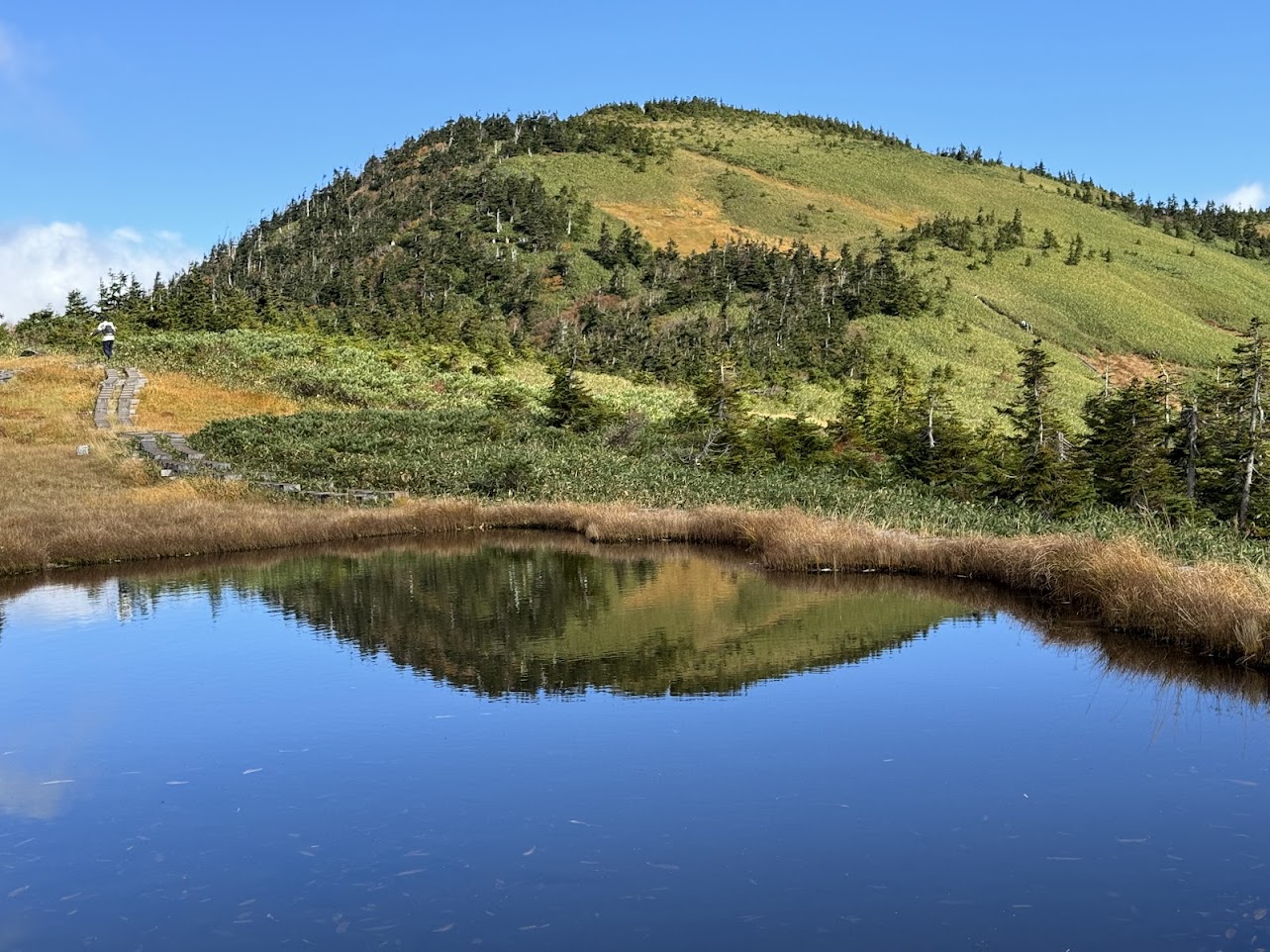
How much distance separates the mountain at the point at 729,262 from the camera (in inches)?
3467

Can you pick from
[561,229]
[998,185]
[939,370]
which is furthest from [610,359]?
[998,185]

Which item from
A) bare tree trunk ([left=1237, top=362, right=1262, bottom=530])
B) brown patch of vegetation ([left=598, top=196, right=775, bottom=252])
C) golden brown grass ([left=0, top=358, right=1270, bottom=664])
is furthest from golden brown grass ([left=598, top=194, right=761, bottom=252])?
bare tree trunk ([left=1237, top=362, right=1262, bottom=530])

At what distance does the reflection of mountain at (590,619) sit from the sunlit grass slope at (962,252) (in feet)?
174

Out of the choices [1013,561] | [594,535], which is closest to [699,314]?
[594,535]

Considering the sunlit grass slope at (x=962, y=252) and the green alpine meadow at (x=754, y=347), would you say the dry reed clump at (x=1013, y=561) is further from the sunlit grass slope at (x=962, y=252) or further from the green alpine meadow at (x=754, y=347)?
the sunlit grass slope at (x=962, y=252)

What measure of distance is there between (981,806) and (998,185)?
153684 millimetres

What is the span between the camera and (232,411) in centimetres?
5206

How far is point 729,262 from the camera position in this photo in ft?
356

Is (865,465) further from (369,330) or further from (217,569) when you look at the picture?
(369,330)

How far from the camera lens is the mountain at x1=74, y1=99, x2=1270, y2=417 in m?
88.1

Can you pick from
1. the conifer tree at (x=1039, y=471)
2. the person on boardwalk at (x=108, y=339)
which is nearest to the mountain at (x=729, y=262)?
the person on boardwalk at (x=108, y=339)

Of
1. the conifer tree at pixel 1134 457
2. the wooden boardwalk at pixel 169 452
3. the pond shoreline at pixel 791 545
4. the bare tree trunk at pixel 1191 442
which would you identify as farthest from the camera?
the wooden boardwalk at pixel 169 452

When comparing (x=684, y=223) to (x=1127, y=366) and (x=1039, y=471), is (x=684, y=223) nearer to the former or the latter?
(x=1127, y=366)

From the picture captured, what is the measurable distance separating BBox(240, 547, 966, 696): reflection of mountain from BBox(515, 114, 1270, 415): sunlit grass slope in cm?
5308
